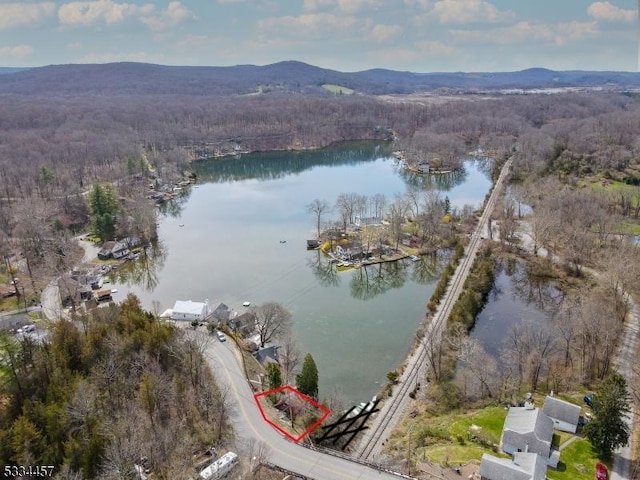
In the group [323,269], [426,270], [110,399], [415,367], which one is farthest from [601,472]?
[323,269]

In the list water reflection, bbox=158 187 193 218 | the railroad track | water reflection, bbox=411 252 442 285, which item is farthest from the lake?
the railroad track

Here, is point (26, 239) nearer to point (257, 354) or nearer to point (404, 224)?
point (257, 354)

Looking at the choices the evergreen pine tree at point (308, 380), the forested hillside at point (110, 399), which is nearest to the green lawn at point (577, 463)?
the evergreen pine tree at point (308, 380)

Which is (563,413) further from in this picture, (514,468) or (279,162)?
(279,162)

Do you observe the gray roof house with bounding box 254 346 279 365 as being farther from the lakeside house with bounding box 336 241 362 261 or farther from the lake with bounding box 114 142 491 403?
the lakeside house with bounding box 336 241 362 261

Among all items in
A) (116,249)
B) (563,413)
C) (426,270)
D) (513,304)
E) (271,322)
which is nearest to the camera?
(563,413)

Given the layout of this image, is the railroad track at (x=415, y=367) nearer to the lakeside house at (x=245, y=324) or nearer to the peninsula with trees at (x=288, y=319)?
the peninsula with trees at (x=288, y=319)
